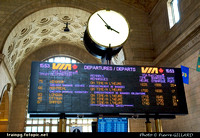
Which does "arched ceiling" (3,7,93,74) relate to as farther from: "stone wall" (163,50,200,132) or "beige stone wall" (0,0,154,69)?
"stone wall" (163,50,200,132)

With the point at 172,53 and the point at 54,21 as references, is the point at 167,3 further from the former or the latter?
the point at 54,21

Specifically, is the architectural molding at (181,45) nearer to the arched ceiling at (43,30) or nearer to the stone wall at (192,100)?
the stone wall at (192,100)

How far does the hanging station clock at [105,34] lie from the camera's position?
302cm

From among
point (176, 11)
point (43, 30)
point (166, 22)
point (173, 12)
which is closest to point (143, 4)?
point (166, 22)

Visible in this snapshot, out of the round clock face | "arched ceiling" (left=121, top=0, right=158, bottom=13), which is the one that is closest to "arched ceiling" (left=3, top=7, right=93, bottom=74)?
"arched ceiling" (left=121, top=0, right=158, bottom=13)

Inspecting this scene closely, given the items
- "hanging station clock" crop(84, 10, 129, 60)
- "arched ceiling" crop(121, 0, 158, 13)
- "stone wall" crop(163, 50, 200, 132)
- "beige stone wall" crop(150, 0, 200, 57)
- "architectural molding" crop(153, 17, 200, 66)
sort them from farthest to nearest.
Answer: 1. "arched ceiling" crop(121, 0, 158, 13)
2. "beige stone wall" crop(150, 0, 200, 57)
3. "architectural molding" crop(153, 17, 200, 66)
4. "stone wall" crop(163, 50, 200, 132)
5. "hanging station clock" crop(84, 10, 129, 60)

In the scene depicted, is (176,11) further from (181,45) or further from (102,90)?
Result: (102,90)

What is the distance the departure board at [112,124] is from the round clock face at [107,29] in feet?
2.90

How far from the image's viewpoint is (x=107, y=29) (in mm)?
3227

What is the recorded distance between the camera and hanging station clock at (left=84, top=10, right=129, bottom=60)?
9.91ft

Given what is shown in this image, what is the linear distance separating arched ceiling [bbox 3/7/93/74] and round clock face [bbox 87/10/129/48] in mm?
10386

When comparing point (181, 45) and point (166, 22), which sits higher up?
point (166, 22)

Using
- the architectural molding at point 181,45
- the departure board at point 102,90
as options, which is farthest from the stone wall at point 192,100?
the departure board at point 102,90

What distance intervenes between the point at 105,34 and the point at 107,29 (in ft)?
0.31
